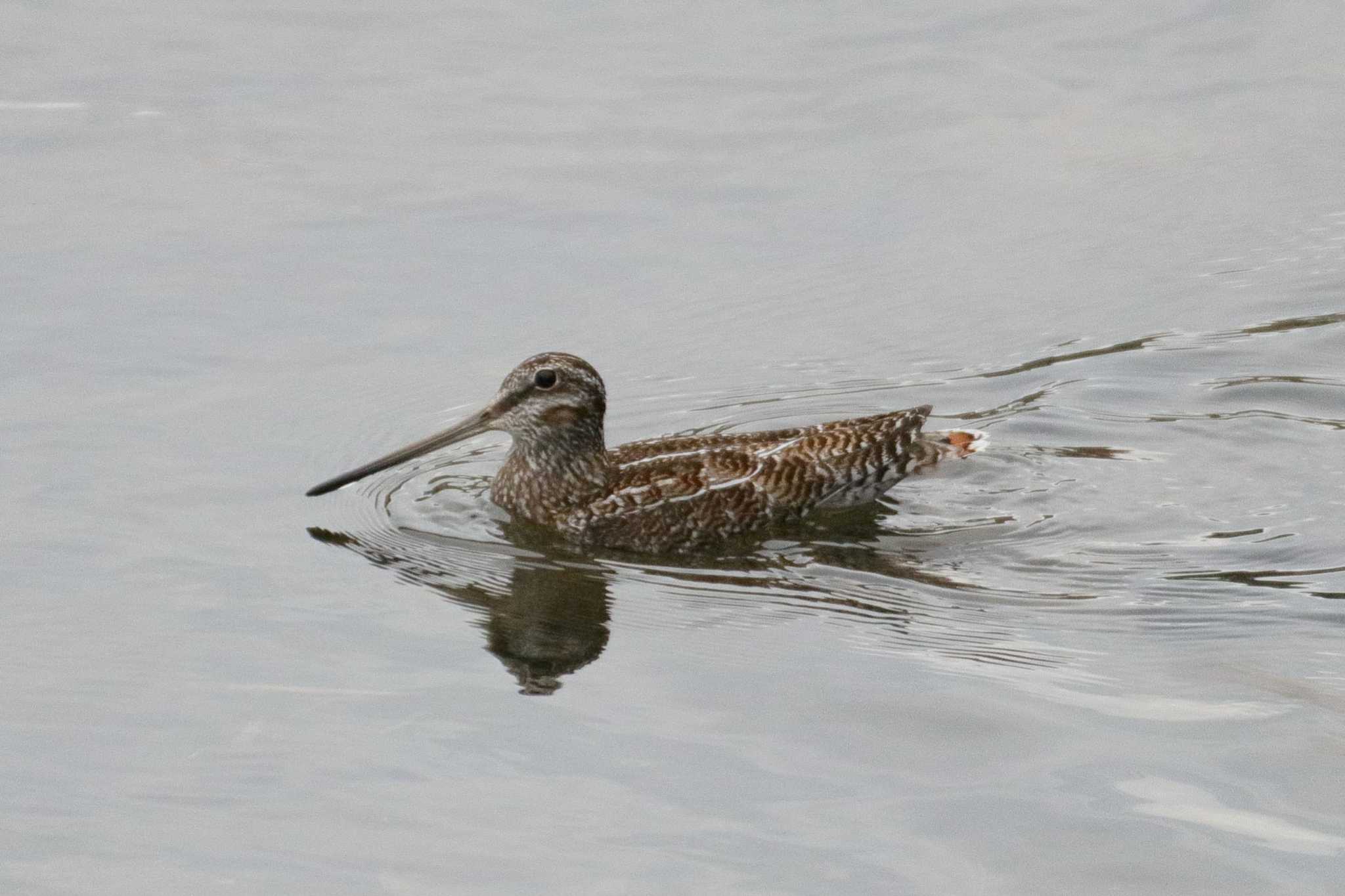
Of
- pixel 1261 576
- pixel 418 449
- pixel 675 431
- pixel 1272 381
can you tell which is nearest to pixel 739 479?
pixel 675 431

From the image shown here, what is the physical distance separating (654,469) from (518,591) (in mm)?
1159

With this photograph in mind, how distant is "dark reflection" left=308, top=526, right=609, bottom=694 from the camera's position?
8.55 meters

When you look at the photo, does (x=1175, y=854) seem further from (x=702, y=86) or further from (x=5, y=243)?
(x=702, y=86)

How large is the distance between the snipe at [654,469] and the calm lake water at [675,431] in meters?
0.21

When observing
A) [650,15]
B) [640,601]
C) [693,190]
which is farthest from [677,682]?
[650,15]

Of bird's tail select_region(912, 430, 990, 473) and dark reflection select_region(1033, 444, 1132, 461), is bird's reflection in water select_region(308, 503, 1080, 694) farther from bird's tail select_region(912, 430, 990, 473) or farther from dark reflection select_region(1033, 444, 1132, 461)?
dark reflection select_region(1033, 444, 1132, 461)

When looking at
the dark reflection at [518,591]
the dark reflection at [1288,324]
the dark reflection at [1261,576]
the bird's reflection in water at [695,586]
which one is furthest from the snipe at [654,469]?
the dark reflection at [1288,324]

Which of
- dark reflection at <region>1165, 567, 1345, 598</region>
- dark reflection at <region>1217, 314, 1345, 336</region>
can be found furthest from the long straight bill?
dark reflection at <region>1217, 314, 1345, 336</region>

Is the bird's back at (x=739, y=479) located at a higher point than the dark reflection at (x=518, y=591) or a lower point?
higher

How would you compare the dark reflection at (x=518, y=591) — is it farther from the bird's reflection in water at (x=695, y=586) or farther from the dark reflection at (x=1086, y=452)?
the dark reflection at (x=1086, y=452)

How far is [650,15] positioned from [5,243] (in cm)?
599

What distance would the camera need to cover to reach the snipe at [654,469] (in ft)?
32.9

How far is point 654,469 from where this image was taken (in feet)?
33.6

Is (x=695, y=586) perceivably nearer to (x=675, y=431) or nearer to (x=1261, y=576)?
(x=675, y=431)
